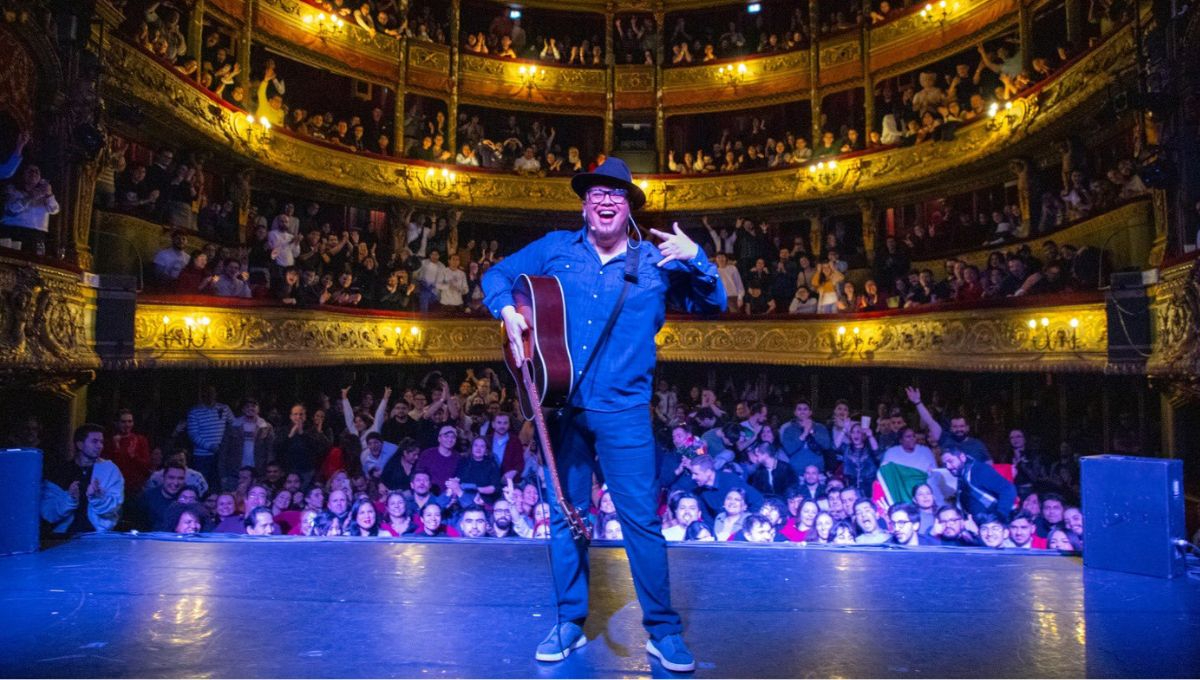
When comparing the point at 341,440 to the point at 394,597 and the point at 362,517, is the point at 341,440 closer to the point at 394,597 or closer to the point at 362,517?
the point at 362,517

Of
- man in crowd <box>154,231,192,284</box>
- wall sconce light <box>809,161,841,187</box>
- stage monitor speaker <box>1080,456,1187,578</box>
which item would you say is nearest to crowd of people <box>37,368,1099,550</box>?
stage monitor speaker <box>1080,456,1187,578</box>

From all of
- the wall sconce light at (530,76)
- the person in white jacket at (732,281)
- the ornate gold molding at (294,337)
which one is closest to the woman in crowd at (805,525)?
the ornate gold molding at (294,337)

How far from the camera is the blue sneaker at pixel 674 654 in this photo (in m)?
2.46

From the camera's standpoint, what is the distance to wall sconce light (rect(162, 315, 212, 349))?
906 cm

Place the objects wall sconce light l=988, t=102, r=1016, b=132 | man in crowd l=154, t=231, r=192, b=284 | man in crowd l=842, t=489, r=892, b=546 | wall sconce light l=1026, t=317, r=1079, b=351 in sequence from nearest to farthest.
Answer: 1. man in crowd l=842, t=489, r=892, b=546
2. wall sconce light l=1026, t=317, r=1079, b=351
3. man in crowd l=154, t=231, r=192, b=284
4. wall sconce light l=988, t=102, r=1016, b=132

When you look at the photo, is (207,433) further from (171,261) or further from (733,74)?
(733,74)

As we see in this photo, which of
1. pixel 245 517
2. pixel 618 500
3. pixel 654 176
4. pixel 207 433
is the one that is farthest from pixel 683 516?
pixel 654 176

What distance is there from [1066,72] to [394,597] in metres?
11.2

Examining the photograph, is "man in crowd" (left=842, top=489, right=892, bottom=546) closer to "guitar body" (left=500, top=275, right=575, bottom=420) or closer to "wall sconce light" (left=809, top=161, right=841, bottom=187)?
"guitar body" (left=500, top=275, right=575, bottom=420)

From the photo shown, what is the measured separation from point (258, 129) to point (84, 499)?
9.24 m

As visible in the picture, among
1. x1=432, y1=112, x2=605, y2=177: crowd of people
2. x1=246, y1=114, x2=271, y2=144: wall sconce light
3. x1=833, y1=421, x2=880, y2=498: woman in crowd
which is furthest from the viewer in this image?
x1=432, y1=112, x2=605, y2=177: crowd of people

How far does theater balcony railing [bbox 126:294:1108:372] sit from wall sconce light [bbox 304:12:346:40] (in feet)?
19.0

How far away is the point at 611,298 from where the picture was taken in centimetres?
279

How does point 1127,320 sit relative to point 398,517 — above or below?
above
